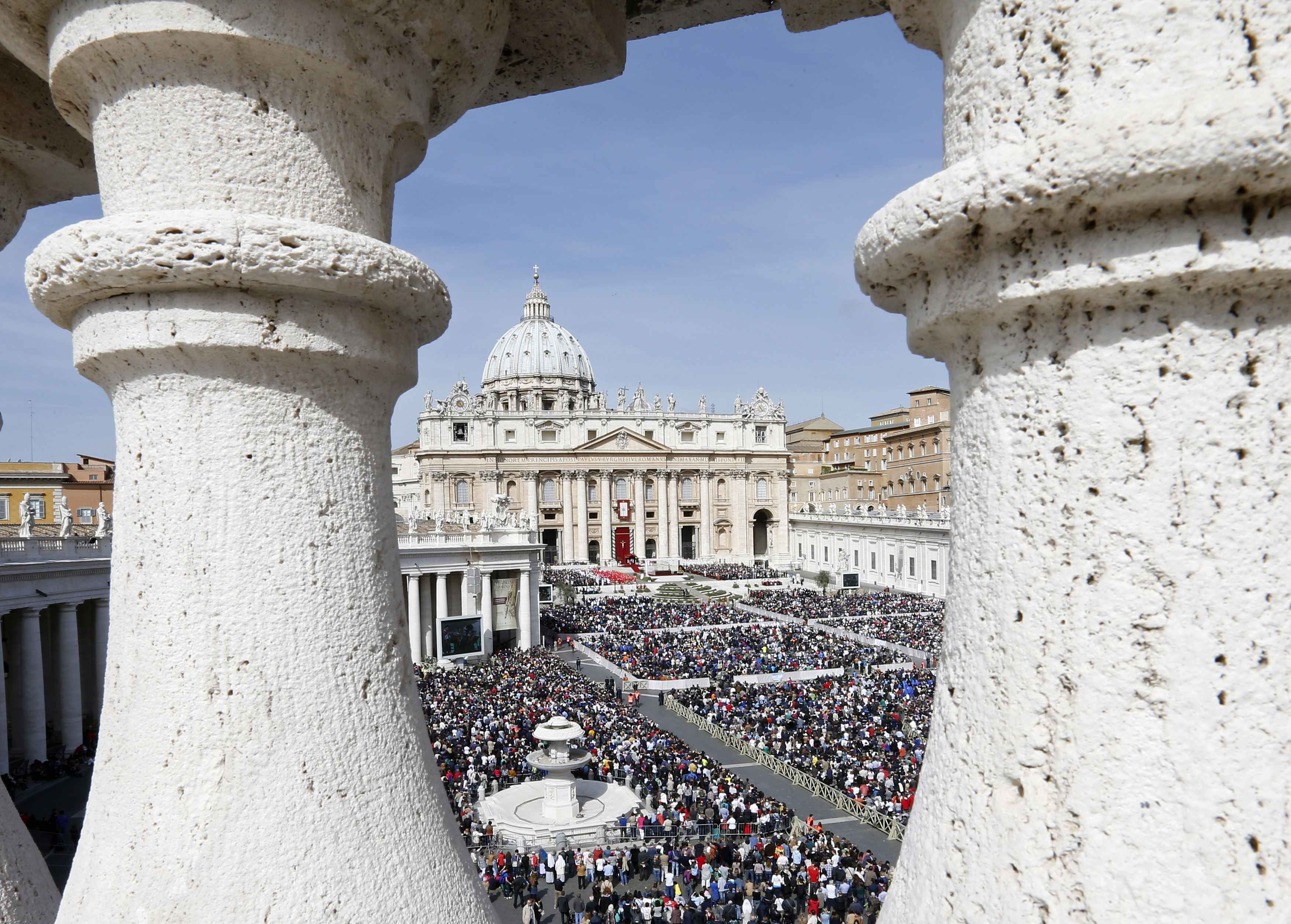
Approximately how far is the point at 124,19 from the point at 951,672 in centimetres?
221

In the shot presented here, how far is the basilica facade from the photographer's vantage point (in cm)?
7200

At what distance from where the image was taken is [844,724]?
1941cm

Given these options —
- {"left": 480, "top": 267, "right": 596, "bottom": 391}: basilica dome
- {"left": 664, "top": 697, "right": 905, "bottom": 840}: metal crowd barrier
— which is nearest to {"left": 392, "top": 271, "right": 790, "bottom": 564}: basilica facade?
{"left": 480, "top": 267, "right": 596, "bottom": 391}: basilica dome

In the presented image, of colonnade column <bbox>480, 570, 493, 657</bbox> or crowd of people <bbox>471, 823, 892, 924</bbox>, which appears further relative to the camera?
colonnade column <bbox>480, 570, 493, 657</bbox>

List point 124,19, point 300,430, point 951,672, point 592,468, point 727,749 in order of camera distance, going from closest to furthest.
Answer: point 951,672 < point 124,19 < point 300,430 < point 727,749 < point 592,468

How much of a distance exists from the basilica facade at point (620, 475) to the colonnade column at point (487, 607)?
1414 inches

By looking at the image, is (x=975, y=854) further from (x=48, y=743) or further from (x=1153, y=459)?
(x=48, y=743)

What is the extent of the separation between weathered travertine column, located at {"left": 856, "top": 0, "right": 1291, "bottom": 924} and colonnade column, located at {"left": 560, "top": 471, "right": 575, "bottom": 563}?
236ft

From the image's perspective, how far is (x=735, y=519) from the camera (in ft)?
252

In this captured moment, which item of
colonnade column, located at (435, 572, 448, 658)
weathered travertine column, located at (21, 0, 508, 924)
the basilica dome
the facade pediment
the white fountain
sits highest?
the basilica dome

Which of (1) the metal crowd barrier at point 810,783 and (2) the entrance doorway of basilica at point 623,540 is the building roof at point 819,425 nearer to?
(2) the entrance doorway of basilica at point 623,540

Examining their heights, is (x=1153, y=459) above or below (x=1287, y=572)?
above

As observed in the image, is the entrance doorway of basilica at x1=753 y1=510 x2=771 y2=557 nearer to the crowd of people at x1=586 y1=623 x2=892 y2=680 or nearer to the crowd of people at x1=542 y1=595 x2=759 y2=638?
the crowd of people at x1=542 y1=595 x2=759 y2=638

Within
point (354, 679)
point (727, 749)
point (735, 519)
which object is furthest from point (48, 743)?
point (735, 519)
